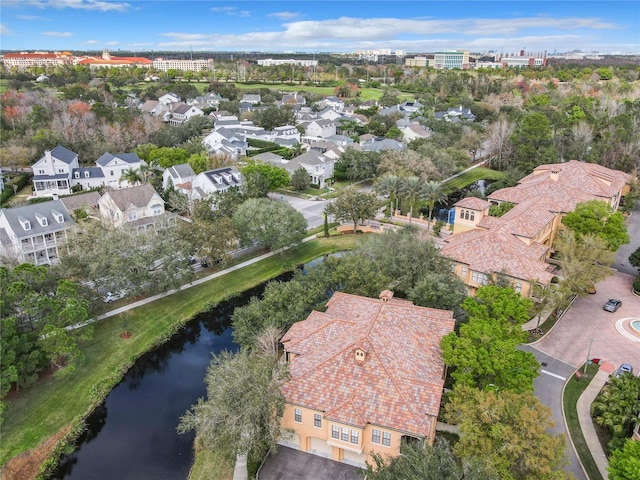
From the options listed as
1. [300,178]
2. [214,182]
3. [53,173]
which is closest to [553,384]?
[214,182]

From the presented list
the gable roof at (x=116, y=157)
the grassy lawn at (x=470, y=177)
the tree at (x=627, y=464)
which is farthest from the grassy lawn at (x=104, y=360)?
the grassy lawn at (x=470, y=177)

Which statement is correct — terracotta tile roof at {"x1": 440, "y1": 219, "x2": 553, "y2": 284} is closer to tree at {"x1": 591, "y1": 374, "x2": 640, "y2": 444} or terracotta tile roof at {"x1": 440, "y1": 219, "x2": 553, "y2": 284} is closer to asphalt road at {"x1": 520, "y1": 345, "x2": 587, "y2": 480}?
asphalt road at {"x1": 520, "y1": 345, "x2": 587, "y2": 480}

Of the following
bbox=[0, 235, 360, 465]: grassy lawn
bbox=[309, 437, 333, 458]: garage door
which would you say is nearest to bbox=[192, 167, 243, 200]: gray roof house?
bbox=[0, 235, 360, 465]: grassy lawn

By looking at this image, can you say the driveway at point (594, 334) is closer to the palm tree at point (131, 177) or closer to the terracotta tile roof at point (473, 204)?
the terracotta tile roof at point (473, 204)

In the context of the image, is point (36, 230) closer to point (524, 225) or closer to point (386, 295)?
point (386, 295)

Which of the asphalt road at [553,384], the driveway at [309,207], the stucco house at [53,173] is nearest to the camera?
the asphalt road at [553,384]

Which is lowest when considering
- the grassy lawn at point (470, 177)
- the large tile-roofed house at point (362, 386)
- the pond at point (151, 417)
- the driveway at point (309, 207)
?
the pond at point (151, 417)
